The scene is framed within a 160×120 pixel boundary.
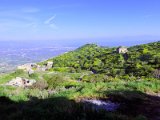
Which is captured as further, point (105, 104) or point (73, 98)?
point (73, 98)

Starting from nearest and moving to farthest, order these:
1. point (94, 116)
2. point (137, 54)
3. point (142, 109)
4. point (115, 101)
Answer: point (94, 116)
point (142, 109)
point (115, 101)
point (137, 54)

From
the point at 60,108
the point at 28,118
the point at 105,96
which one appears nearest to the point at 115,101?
the point at 105,96

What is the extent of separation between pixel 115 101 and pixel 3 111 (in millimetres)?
4476

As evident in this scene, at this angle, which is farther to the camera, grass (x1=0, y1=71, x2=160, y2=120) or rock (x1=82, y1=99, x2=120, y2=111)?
rock (x1=82, y1=99, x2=120, y2=111)

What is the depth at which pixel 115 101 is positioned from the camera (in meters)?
11.6

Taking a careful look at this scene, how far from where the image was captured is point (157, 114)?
391 inches

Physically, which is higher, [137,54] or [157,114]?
[157,114]

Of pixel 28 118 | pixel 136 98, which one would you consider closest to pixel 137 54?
pixel 136 98

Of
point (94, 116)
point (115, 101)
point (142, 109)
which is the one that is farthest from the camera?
point (115, 101)

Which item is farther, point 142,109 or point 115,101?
point 115,101

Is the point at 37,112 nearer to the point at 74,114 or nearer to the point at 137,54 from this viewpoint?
the point at 74,114

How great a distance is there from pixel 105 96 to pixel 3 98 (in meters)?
4.27

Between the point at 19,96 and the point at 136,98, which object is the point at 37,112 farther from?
the point at 136,98

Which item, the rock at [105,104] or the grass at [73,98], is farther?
the rock at [105,104]
